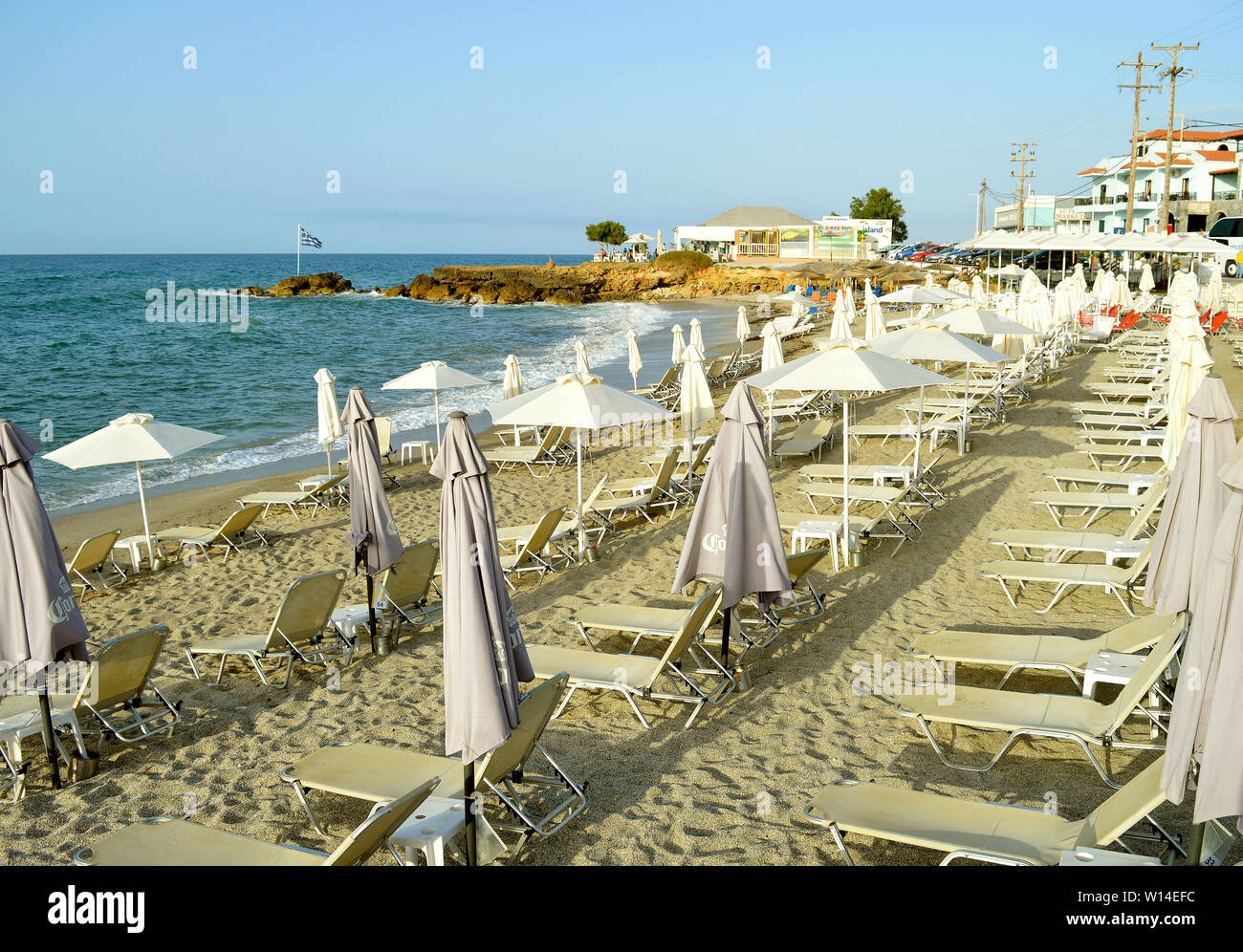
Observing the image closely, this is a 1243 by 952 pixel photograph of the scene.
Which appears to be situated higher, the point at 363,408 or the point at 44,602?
the point at 363,408

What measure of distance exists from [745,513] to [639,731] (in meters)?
1.56

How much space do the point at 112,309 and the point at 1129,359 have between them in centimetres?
5617

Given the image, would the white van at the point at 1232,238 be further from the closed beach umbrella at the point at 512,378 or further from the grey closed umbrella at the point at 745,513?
the grey closed umbrella at the point at 745,513

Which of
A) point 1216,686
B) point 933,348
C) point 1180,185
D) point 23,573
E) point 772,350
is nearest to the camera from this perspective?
point 1216,686

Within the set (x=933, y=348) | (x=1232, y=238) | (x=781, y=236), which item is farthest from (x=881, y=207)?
(x=933, y=348)

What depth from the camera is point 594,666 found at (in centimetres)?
561

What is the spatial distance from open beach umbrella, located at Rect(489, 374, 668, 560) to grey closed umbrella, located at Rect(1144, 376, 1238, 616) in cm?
421

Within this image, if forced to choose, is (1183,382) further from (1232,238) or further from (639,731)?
(1232,238)

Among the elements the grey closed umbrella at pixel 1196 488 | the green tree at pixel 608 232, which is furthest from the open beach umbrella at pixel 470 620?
the green tree at pixel 608 232

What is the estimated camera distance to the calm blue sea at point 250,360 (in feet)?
60.6

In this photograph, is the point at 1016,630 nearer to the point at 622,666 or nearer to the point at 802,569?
the point at 802,569

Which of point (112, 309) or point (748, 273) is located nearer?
point (112, 309)

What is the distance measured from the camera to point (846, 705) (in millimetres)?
5594

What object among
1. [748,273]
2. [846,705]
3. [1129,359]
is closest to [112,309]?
[748,273]
